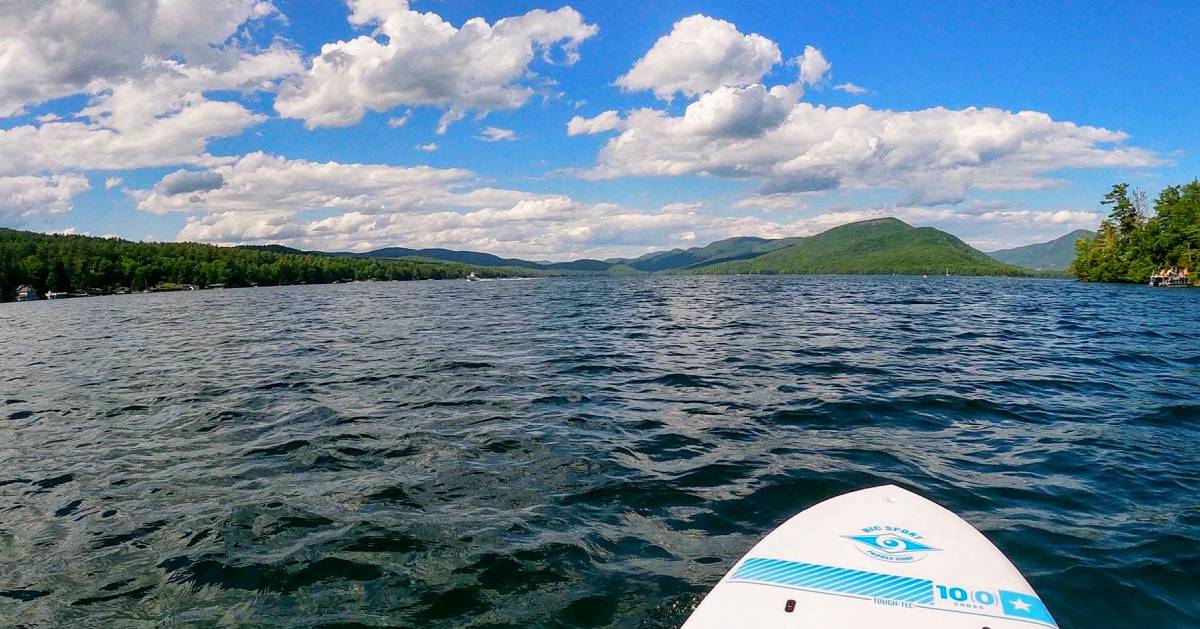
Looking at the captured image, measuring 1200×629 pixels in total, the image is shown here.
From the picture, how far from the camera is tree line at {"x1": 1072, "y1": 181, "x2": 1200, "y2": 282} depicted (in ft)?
319

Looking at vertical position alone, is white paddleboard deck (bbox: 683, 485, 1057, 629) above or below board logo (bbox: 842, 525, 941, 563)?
below

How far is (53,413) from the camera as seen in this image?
52.9 feet

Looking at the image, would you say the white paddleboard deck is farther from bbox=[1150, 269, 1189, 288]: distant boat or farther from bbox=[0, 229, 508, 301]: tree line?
bbox=[0, 229, 508, 301]: tree line

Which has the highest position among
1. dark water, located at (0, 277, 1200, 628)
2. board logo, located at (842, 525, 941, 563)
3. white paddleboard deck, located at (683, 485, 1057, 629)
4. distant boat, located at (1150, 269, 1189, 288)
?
distant boat, located at (1150, 269, 1189, 288)

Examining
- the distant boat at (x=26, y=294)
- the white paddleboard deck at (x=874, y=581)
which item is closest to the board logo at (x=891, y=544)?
the white paddleboard deck at (x=874, y=581)

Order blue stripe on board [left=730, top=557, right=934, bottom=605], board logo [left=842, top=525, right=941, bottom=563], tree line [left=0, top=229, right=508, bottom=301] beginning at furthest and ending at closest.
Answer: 1. tree line [left=0, top=229, right=508, bottom=301]
2. board logo [left=842, top=525, right=941, bottom=563]
3. blue stripe on board [left=730, top=557, right=934, bottom=605]

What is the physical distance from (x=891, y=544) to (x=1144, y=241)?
13590 cm

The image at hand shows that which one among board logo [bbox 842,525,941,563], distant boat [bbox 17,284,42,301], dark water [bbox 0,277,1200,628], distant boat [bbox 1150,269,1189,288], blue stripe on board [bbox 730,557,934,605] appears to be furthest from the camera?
distant boat [bbox 17,284,42,301]

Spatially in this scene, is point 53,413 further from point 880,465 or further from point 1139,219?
point 1139,219

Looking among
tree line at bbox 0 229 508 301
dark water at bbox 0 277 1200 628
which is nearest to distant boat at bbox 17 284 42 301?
tree line at bbox 0 229 508 301

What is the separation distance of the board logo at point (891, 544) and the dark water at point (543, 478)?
1.84 meters

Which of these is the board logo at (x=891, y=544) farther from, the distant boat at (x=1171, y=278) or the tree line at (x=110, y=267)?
the tree line at (x=110, y=267)

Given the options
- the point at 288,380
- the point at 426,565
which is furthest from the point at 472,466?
the point at 288,380

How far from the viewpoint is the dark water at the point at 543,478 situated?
6.64 meters
